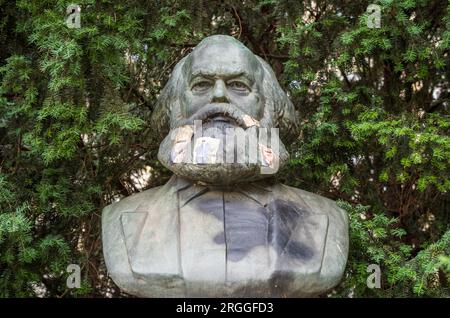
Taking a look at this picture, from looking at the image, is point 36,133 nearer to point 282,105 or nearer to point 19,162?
point 19,162

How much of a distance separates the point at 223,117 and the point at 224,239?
1.90ft

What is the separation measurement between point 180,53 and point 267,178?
1828 millimetres

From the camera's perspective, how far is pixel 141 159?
5.37 meters

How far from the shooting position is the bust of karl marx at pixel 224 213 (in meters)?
3.41

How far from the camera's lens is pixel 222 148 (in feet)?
11.2

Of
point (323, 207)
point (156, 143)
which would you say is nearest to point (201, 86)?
point (323, 207)

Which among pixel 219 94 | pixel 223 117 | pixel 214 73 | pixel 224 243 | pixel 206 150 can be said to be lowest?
pixel 224 243

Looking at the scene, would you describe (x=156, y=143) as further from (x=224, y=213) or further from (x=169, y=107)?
(x=224, y=213)

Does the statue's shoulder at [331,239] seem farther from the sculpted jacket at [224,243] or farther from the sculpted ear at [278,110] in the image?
the sculpted ear at [278,110]

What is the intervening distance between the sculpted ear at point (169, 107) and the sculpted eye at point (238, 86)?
0.90 ft

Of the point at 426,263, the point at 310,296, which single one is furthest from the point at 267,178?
the point at 426,263

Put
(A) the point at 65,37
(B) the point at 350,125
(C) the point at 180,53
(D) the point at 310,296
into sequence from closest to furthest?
1. (D) the point at 310,296
2. (A) the point at 65,37
3. (B) the point at 350,125
4. (C) the point at 180,53

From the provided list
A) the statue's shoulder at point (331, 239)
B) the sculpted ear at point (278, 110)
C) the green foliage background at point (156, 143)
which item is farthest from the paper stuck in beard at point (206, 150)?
the green foliage background at point (156, 143)

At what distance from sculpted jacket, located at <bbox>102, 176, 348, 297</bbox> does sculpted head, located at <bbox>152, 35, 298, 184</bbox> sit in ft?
0.57
